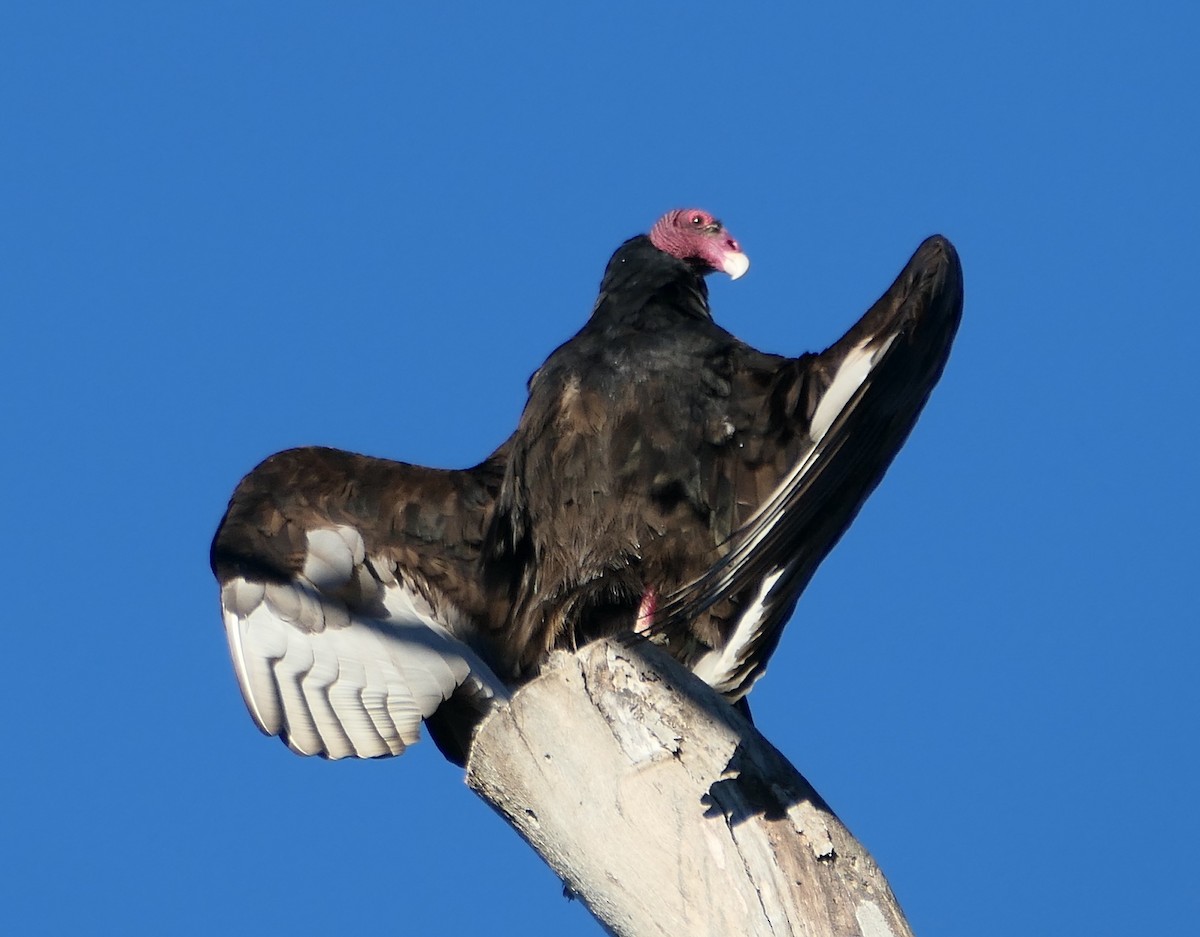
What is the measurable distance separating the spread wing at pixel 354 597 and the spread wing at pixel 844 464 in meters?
0.79

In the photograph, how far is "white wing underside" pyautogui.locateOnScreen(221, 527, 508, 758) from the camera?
166 inches

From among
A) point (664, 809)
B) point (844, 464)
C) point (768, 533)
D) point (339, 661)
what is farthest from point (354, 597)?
point (664, 809)

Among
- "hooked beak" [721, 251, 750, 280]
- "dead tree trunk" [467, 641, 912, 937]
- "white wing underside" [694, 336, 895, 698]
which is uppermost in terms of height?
"hooked beak" [721, 251, 750, 280]

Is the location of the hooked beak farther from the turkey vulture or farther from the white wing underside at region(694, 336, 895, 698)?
the white wing underside at region(694, 336, 895, 698)

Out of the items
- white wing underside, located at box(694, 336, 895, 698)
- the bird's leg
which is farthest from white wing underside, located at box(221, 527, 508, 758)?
white wing underside, located at box(694, 336, 895, 698)

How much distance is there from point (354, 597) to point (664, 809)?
1.62 m

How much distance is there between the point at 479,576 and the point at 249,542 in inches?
24.4

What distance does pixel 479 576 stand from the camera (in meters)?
4.57

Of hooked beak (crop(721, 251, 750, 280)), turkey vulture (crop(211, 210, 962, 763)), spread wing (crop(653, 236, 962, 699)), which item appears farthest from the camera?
hooked beak (crop(721, 251, 750, 280))

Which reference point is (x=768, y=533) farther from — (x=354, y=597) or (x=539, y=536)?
(x=354, y=597)

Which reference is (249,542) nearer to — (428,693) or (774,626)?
(428,693)

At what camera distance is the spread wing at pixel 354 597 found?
425cm

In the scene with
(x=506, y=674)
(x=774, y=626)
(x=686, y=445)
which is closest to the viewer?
(x=774, y=626)

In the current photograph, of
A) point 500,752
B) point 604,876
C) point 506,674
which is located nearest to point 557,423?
point 506,674
